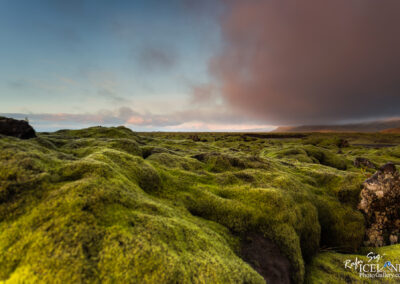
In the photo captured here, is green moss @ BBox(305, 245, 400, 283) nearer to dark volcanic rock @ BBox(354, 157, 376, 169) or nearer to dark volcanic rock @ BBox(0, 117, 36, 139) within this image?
dark volcanic rock @ BBox(0, 117, 36, 139)

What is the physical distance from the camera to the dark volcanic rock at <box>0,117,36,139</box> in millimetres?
8915

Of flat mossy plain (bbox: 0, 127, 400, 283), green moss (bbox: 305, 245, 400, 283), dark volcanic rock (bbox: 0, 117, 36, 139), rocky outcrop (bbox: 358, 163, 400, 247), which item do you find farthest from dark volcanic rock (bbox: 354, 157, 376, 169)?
dark volcanic rock (bbox: 0, 117, 36, 139)

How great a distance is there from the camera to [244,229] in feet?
20.5

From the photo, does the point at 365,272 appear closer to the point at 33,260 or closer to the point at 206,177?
the point at 206,177

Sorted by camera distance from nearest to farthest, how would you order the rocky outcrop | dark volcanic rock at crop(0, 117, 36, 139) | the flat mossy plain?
the flat mossy plain
the rocky outcrop
dark volcanic rock at crop(0, 117, 36, 139)

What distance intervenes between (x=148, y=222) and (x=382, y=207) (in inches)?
406

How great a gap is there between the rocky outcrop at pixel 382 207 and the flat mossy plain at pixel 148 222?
0.51 metres

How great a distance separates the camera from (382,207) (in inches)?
350

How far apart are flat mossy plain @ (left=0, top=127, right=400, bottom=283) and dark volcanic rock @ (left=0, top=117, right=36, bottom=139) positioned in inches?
30.2

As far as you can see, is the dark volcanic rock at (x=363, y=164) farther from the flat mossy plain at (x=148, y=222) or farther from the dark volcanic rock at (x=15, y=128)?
the dark volcanic rock at (x=15, y=128)

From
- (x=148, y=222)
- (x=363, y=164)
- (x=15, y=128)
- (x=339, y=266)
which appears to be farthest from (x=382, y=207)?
(x=363, y=164)

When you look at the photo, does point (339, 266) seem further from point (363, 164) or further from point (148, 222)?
point (363, 164)

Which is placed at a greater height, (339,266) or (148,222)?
(148,222)

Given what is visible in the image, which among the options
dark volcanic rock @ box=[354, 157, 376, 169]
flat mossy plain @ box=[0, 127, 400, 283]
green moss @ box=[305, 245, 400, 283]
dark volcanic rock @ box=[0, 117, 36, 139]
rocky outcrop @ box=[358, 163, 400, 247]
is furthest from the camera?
dark volcanic rock @ box=[354, 157, 376, 169]
